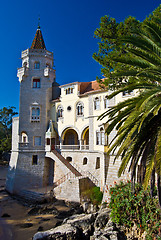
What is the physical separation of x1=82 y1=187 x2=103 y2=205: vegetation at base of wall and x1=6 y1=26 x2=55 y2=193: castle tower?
8130 millimetres

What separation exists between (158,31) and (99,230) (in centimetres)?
1185

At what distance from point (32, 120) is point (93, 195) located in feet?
47.0

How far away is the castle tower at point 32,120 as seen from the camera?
26594 mm

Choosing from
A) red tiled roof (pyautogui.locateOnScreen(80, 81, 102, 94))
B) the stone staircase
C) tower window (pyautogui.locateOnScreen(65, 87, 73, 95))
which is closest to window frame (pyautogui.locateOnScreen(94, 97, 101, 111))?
red tiled roof (pyautogui.locateOnScreen(80, 81, 102, 94))

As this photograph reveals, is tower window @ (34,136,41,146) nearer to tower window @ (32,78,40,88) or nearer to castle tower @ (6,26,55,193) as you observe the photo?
castle tower @ (6,26,55,193)

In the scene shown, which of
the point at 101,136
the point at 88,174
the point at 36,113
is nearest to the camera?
the point at 101,136

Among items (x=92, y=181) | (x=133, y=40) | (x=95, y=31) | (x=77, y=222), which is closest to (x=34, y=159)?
(x=92, y=181)

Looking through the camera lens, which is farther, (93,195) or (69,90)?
(69,90)

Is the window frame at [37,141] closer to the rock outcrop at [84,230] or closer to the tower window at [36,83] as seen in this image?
the tower window at [36,83]

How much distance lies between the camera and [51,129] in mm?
28297

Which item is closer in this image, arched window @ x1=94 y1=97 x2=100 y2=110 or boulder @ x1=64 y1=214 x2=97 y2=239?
boulder @ x1=64 y1=214 x2=97 y2=239

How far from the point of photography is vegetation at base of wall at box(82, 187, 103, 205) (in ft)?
63.9

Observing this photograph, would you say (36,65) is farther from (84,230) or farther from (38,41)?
(84,230)

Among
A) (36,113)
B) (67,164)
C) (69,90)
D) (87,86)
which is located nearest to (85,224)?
(67,164)
